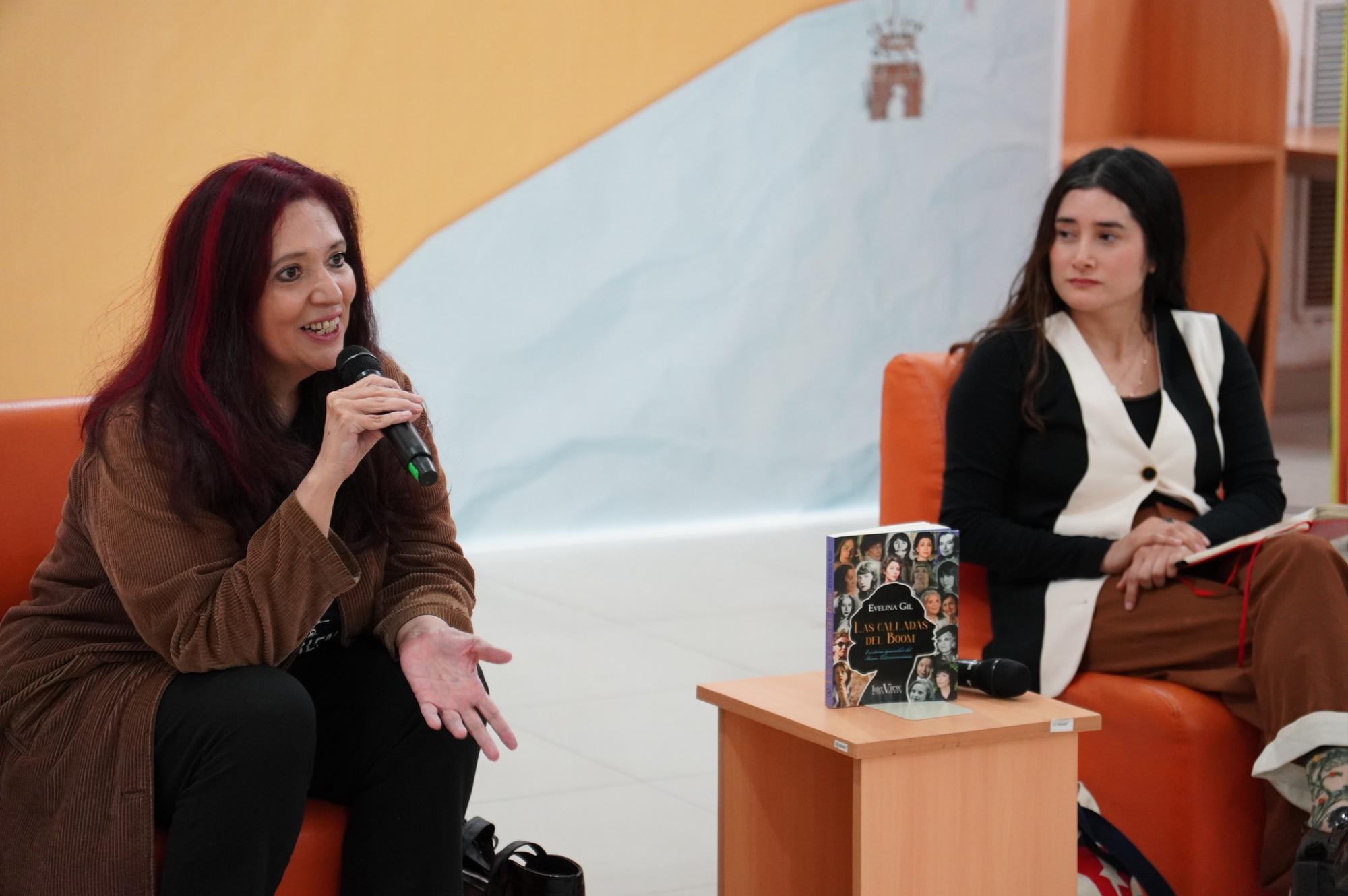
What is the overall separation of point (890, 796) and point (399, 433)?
72cm

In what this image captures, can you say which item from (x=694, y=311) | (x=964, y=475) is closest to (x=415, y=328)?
(x=694, y=311)

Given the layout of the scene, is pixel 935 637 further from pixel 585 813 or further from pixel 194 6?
pixel 194 6

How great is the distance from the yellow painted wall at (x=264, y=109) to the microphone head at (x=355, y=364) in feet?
6.34

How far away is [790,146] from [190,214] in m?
3.56

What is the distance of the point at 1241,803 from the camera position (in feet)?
7.57

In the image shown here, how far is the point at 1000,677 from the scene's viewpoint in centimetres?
212

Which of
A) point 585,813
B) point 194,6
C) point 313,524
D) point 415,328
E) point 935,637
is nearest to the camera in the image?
point 313,524

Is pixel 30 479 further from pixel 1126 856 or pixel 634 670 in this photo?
pixel 634 670

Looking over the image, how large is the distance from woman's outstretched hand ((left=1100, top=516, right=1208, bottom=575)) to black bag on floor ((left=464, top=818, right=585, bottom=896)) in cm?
96

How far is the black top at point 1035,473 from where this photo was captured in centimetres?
249

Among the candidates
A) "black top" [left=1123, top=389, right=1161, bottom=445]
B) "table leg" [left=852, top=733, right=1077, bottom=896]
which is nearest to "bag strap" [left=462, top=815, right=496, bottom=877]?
"table leg" [left=852, top=733, right=1077, bottom=896]

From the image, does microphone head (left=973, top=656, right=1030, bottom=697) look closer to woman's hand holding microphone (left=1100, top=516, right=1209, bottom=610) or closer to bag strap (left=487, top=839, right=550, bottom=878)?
woman's hand holding microphone (left=1100, top=516, right=1209, bottom=610)

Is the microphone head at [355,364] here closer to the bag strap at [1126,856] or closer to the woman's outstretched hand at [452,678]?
the woman's outstretched hand at [452,678]

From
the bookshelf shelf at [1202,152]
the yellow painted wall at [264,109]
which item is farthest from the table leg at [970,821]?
the bookshelf shelf at [1202,152]
